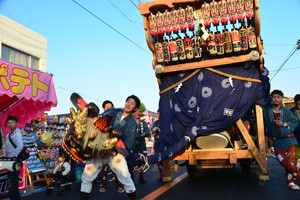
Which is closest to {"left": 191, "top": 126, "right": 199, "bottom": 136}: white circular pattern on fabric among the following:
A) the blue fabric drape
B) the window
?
the blue fabric drape

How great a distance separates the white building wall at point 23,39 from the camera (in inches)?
590

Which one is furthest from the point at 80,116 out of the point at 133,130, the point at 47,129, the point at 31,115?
the point at 47,129

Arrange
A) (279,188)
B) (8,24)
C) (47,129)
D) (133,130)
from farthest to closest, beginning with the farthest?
(8,24)
(47,129)
(279,188)
(133,130)

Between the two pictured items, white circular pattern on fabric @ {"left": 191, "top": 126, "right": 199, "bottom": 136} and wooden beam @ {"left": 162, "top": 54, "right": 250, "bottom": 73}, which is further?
wooden beam @ {"left": 162, "top": 54, "right": 250, "bottom": 73}

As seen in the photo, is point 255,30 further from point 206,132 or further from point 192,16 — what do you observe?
point 206,132

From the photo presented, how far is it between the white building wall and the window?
233 mm

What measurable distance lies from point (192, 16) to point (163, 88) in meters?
1.71

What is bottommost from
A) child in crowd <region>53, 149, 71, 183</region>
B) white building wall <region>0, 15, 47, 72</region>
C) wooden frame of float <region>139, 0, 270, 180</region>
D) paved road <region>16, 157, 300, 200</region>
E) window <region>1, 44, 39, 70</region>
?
paved road <region>16, 157, 300, 200</region>

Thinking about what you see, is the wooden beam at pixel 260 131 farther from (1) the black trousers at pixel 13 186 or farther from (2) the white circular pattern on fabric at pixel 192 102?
(1) the black trousers at pixel 13 186

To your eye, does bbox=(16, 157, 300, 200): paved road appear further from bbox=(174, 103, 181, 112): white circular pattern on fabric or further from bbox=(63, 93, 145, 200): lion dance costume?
bbox=(174, 103, 181, 112): white circular pattern on fabric

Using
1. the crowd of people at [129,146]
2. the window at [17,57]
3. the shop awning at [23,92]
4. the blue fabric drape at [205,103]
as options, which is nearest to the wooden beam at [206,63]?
the blue fabric drape at [205,103]

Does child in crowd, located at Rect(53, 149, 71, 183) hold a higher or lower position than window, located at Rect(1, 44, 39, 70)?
lower

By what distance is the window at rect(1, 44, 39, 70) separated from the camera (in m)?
15.2

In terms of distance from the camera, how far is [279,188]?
4.84 meters
